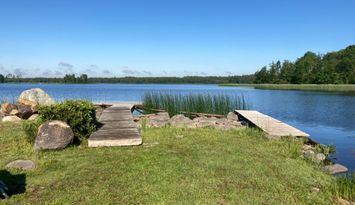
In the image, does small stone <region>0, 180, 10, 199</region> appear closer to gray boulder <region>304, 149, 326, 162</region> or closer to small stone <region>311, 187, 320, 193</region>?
small stone <region>311, 187, 320, 193</region>

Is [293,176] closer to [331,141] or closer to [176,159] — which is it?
[176,159]

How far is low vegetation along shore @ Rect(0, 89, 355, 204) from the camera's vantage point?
15.8ft

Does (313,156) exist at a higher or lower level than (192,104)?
lower

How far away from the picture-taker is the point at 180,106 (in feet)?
55.8

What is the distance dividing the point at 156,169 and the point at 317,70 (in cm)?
8367

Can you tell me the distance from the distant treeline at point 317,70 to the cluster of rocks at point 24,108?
243ft

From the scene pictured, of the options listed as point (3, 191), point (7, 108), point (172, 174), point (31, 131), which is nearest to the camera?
point (3, 191)

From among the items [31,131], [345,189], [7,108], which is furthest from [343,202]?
[7,108]

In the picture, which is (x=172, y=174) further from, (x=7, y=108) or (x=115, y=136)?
(x=7, y=108)

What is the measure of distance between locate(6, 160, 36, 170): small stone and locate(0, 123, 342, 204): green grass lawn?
15cm

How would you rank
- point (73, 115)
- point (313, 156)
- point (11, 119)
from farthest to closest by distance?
point (11, 119) < point (73, 115) < point (313, 156)

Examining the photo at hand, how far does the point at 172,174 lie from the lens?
5.73 m

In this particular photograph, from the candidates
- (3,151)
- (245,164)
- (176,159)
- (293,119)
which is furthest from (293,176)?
(293,119)

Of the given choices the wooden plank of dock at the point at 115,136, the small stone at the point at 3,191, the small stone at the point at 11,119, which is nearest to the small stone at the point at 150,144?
the wooden plank of dock at the point at 115,136
